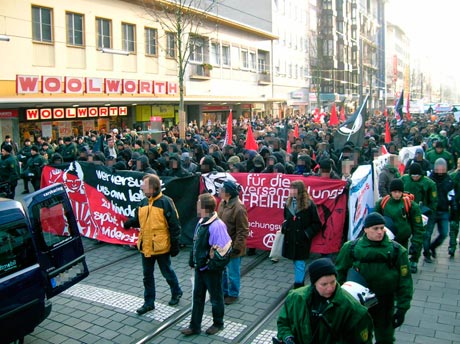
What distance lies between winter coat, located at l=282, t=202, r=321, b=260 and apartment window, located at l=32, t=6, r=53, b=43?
2116 centimetres

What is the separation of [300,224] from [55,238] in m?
3.19

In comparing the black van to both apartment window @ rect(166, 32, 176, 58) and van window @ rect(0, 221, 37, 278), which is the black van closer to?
van window @ rect(0, 221, 37, 278)

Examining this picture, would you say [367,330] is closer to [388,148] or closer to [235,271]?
[235,271]

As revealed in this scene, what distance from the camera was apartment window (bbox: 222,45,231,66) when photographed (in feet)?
133

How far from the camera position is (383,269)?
4.49 meters

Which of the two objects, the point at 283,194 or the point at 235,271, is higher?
the point at 283,194

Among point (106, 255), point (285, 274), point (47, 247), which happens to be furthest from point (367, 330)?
point (106, 255)

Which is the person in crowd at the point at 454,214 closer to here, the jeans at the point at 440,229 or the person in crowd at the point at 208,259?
the jeans at the point at 440,229

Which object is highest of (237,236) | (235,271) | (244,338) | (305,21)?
(305,21)

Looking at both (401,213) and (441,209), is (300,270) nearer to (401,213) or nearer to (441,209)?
(401,213)

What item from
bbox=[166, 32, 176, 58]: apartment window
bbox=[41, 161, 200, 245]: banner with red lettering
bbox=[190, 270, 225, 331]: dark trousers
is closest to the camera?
bbox=[190, 270, 225, 331]: dark trousers

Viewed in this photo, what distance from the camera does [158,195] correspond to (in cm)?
647

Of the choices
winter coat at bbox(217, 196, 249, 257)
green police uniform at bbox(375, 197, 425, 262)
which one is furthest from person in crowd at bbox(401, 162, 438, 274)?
winter coat at bbox(217, 196, 249, 257)

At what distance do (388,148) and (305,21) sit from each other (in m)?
51.6
